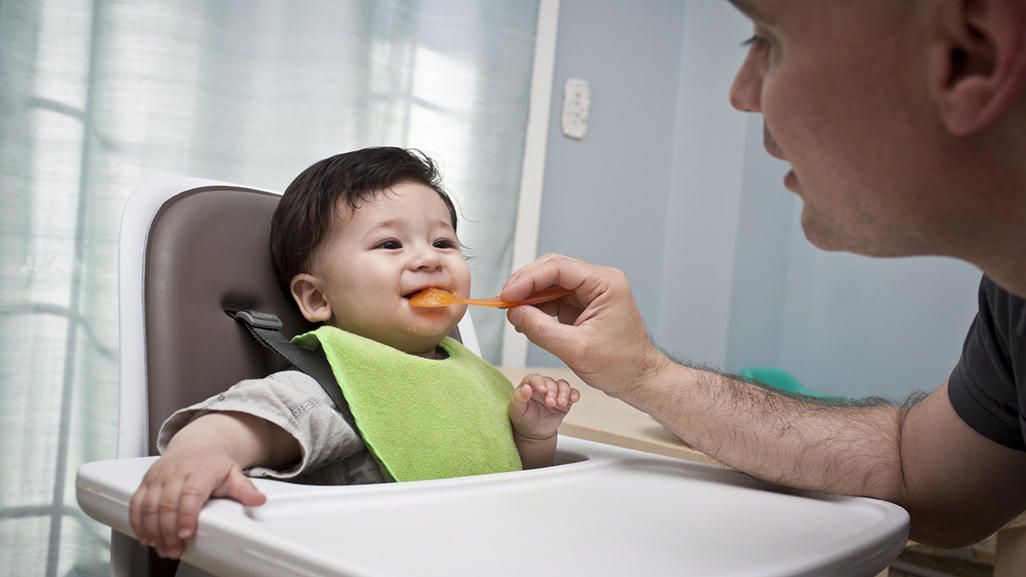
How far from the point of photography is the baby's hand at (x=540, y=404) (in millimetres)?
983

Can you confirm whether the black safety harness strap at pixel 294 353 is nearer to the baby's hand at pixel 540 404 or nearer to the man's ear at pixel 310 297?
the man's ear at pixel 310 297

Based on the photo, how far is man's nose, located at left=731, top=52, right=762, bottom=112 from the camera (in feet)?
2.18

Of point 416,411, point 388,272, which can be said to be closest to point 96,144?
point 388,272

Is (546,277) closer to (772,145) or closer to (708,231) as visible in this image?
(772,145)

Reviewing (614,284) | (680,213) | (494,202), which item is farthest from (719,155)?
(614,284)

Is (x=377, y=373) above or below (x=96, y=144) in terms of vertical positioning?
below

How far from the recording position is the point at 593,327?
948 millimetres

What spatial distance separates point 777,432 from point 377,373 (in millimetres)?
439

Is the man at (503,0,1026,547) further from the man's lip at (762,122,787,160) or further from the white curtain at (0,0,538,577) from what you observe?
the white curtain at (0,0,538,577)

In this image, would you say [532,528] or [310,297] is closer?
[532,528]

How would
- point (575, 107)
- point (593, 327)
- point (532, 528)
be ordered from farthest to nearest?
point (575, 107)
point (593, 327)
point (532, 528)

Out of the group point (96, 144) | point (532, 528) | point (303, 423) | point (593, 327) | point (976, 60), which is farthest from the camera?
point (96, 144)

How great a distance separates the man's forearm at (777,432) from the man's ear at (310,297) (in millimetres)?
380

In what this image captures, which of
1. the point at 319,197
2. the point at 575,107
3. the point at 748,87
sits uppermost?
the point at 575,107
